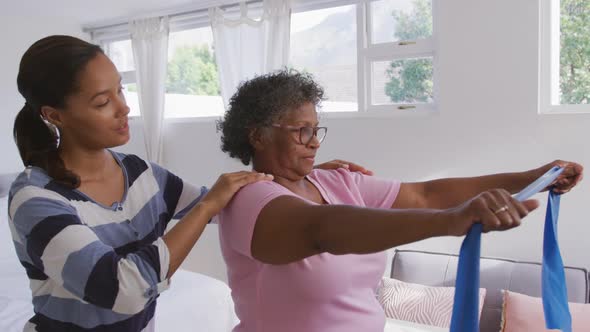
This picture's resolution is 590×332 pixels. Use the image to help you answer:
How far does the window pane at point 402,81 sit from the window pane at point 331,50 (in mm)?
175

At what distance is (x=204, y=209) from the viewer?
114 centimetres

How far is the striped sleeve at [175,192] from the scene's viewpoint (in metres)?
1.43

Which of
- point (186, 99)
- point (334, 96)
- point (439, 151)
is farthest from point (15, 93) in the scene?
point (439, 151)

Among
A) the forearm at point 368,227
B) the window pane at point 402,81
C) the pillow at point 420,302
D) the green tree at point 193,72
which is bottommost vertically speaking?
the pillow at point 420,302

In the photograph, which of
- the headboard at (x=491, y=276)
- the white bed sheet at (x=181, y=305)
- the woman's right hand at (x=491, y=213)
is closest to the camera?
the woman's right hand at (x=491, y=213)

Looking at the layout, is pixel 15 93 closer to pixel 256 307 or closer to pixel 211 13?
pixel 211 13

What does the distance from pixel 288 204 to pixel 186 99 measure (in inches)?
145

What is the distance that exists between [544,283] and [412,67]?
7.72ft

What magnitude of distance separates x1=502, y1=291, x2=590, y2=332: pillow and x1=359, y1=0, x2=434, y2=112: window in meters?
Result: 1.28

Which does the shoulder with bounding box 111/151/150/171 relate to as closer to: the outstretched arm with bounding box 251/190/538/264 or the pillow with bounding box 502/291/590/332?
the outstretched arm with bounding box 251/190/538/264

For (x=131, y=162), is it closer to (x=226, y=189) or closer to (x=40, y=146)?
(x=40, y=146)

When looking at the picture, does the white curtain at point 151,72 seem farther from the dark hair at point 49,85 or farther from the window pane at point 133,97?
the dark hair at point 49,85

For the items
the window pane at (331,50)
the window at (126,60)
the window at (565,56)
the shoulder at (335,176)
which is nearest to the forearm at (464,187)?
the shoulder at (335,176)

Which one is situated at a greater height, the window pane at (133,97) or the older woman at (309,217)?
the window pane at (133,97)
